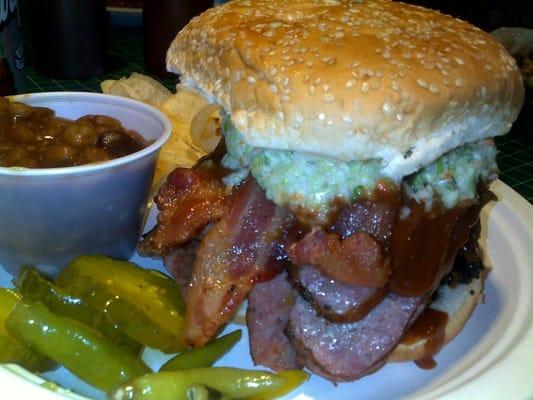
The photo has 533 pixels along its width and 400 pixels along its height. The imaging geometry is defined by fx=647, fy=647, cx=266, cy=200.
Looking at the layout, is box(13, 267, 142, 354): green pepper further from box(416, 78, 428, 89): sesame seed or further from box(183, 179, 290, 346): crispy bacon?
box(416, 78, 428, 89): sesame seed

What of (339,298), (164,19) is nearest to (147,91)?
(164,19)

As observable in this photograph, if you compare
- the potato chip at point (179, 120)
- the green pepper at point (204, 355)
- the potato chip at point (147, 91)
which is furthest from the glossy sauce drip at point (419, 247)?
the potato chip at point (147, 91)

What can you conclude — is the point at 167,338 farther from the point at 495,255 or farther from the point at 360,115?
the point at 495,255

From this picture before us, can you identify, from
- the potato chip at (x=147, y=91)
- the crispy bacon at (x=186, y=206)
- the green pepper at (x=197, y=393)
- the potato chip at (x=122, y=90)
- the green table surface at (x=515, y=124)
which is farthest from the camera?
the green table surface at (x=515, y=124)

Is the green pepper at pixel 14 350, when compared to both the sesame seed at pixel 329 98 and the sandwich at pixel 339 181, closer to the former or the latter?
the sandwich at pixel 339 181

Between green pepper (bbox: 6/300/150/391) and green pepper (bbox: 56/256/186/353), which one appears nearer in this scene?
green pepper (bbox: 6/300/150/391)

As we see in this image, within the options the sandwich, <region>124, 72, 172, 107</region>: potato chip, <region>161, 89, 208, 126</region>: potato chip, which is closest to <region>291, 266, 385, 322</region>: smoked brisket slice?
the sandwich
